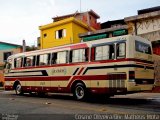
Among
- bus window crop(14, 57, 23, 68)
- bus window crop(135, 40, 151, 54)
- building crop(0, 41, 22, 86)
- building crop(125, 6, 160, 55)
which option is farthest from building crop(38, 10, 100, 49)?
bus window crop(135, 40, 151, 54)

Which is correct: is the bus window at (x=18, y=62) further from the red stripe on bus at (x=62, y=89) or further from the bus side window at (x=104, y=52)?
the bus side window at (x=104, y=52)

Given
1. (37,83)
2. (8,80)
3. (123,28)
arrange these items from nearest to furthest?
(37,83), (8,80), (123,28)

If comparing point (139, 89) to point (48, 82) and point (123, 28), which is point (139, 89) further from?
point (123, 28)

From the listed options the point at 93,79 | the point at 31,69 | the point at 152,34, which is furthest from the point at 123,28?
the point at 93,79

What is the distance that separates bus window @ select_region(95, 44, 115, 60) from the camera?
43.7ft

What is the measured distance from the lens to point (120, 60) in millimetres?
12828

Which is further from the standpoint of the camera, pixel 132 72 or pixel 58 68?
pixel 58 68

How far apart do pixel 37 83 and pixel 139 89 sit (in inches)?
296

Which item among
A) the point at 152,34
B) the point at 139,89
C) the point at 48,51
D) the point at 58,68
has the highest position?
the point at 152,34

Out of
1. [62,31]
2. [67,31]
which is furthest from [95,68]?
[62,31]

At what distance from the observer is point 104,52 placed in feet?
44.9

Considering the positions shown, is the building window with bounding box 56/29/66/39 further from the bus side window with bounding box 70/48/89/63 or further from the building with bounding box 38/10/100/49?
the bus side window with bounding box 70/48/89/63

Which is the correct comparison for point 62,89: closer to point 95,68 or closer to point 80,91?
point 80,91

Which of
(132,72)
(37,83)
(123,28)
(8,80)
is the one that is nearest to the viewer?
(132,72)
